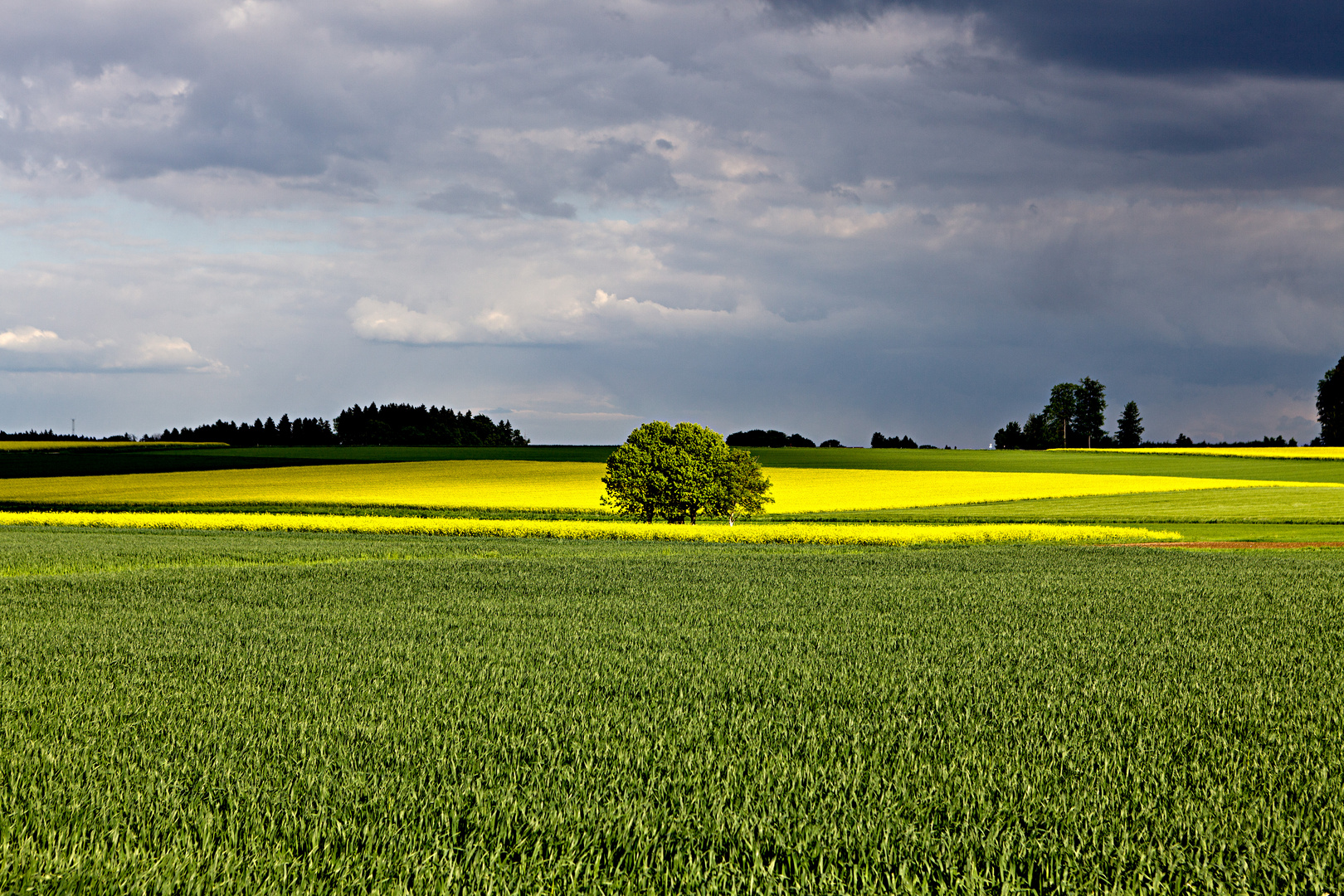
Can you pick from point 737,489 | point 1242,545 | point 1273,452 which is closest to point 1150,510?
point 1242,545

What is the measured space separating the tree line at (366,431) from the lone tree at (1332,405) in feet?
373

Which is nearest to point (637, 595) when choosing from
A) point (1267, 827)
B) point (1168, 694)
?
point (1168, 694)

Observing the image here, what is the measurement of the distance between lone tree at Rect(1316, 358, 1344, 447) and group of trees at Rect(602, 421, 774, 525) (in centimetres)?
10822

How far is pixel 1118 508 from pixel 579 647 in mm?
46993

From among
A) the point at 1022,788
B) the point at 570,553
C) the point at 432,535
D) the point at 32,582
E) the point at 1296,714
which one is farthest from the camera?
the point at 432,535

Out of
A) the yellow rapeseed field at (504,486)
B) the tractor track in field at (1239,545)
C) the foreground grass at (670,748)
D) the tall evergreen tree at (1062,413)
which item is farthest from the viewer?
the tall evergreen tree at (1062,413)

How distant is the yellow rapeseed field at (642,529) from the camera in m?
34.2

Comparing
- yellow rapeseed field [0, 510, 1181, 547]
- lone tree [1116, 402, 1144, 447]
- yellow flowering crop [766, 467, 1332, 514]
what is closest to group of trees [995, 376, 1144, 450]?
lone tree [1116, 402, 1144, 447]

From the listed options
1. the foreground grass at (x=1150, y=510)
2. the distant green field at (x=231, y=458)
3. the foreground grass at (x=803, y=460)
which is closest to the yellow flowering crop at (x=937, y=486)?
the foreground grass at (x=1150, y=510)

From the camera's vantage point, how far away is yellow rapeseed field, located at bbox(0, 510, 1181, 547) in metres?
34.2

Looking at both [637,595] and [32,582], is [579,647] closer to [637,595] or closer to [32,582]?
[637,595]

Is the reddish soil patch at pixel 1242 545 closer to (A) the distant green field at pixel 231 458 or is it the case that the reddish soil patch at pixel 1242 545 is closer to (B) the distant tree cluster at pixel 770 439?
(A) the distant green field at pixel 231 458

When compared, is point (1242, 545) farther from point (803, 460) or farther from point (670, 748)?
point (803, 460)

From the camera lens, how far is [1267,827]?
208 inches
